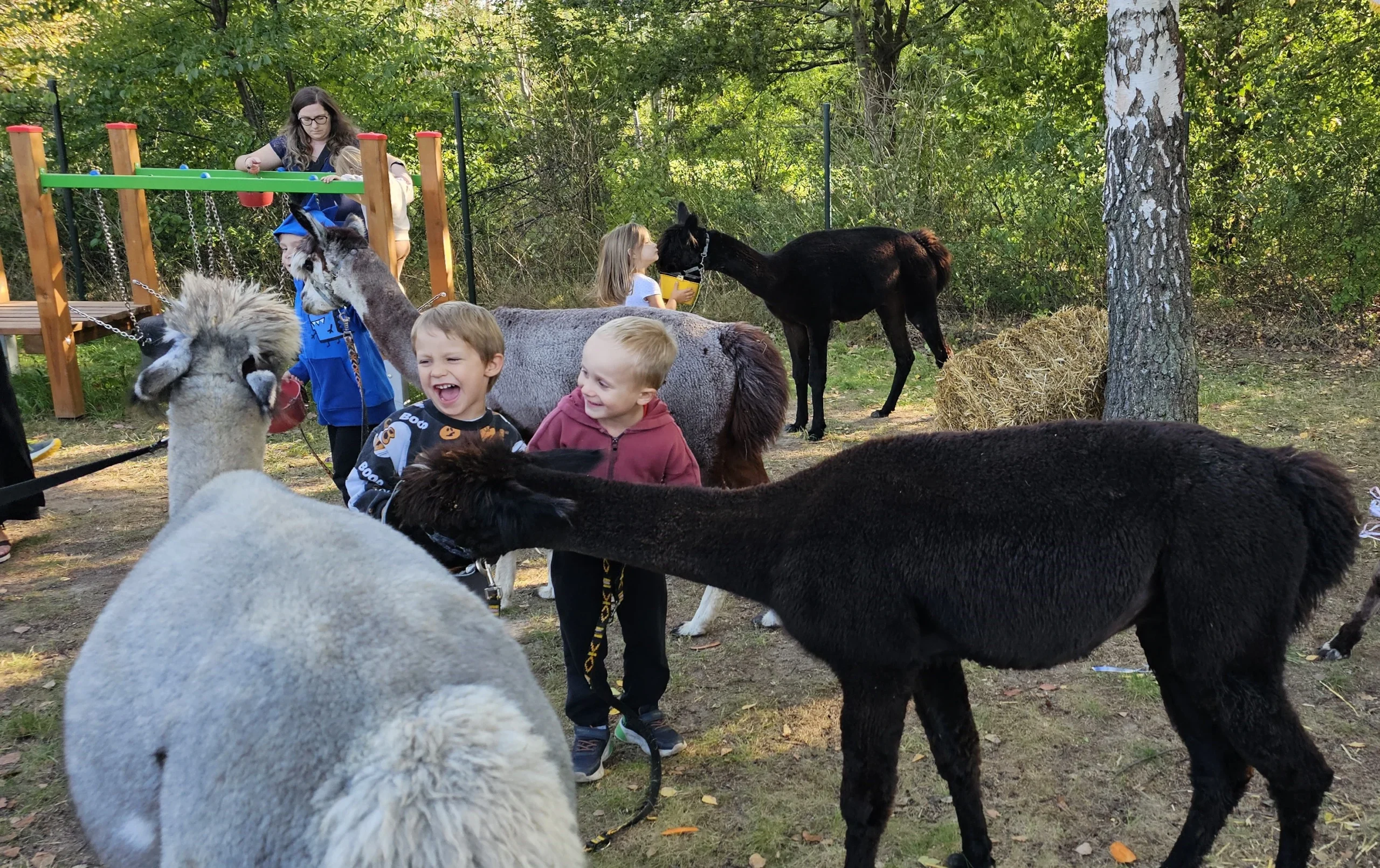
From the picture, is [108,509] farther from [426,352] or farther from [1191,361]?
[1191,361]

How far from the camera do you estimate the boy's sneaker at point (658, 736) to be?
3.41 meters

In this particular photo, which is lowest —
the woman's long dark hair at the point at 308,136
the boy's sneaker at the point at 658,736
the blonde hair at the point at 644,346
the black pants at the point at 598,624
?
the boy's sneaker at the point at 658,736

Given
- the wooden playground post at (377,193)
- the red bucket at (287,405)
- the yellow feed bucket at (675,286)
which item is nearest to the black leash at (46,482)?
the red bucket at (287,405)

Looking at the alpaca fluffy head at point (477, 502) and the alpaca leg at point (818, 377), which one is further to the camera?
the alpaca leg at point (818, 377)

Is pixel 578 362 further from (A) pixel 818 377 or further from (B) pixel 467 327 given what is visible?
(A) pixel 818 377

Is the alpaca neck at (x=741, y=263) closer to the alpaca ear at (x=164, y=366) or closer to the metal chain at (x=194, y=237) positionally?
the metal chain at (x=194, y=237)

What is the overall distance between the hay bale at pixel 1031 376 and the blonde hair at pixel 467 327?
4.25m

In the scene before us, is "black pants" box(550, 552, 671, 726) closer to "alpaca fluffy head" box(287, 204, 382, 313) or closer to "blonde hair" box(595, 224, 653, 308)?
"alpaca fluffy head" box(287, 204, 382, 313)

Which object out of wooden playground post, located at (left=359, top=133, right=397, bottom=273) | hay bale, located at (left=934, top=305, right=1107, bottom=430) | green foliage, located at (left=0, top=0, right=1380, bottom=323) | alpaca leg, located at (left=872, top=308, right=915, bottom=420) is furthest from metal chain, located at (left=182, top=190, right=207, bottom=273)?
alpaca leg, located at (left=872, top=308, right=915, bottom=420)

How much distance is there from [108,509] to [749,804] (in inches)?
207

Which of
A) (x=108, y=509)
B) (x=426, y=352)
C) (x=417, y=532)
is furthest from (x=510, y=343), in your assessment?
(x=108, y=509)

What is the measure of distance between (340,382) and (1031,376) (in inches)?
176

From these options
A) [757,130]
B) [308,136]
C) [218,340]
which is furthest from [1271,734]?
[757,130]

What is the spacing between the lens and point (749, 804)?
311cm
